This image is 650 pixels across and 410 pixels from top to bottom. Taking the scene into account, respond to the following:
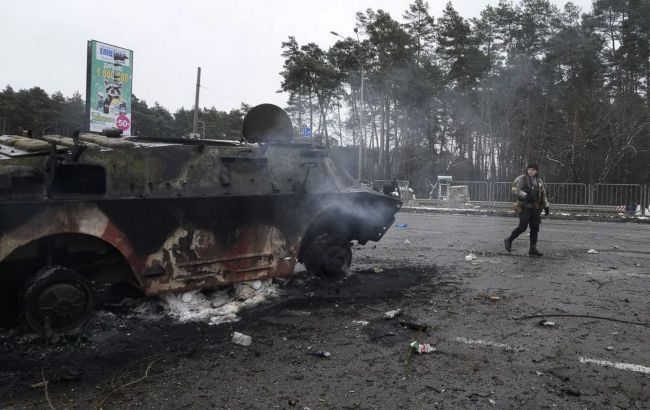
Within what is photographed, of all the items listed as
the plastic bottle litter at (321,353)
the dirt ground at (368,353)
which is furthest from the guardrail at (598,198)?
the plastic bottle litter at (321,353)

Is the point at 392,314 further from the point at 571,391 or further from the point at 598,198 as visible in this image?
the point at 598,198

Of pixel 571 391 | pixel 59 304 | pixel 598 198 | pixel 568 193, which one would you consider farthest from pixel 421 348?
pixel 568 193

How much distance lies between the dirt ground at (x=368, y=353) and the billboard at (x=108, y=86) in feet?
35.8

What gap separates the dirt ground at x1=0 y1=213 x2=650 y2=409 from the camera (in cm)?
342

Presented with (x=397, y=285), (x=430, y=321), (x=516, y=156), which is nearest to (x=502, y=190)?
(x=516, y=156)

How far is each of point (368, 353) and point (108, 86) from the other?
14079mm

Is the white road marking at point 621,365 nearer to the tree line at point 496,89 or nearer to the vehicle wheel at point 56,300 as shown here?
the vehicle wheel at point 56,300

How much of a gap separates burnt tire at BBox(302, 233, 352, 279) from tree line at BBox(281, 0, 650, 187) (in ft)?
65.9

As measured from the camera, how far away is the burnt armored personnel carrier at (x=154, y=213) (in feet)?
13.8

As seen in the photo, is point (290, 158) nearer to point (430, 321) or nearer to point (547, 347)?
point (430, 321)

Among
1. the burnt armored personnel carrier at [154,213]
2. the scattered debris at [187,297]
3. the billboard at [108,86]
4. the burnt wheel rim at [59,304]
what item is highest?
the billboard at [108,86]

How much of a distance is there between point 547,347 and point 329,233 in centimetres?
303

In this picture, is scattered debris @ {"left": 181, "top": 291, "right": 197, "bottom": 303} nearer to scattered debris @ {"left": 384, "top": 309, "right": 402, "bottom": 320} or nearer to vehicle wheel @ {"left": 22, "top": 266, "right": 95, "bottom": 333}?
vehicle wheel @ {"left": 22, "top": 266, "right": 95, "bottom": 333}

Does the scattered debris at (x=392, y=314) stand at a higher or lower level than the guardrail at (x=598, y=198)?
lower
